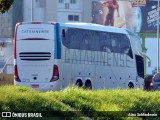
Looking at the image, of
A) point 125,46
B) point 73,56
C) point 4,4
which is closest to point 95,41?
point 73,56

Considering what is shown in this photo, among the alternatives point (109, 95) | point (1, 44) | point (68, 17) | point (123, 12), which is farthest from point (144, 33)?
point (109, 95)

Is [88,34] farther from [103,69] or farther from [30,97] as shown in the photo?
[30,97]

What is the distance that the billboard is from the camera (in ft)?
265

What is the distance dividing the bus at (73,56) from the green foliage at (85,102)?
40.9 ft

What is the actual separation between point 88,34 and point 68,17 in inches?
1939

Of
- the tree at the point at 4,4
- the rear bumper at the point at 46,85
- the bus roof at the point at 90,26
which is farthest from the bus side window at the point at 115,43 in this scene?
the tree at the point at 4,4

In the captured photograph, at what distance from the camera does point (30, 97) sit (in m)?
14.8

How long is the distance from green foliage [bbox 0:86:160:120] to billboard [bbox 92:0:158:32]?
63.6 m

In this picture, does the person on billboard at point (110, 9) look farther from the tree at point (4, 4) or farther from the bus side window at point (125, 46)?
the tree at point (4, 4)

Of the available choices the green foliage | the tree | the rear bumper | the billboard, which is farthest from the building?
the tree

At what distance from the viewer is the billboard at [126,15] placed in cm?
8088

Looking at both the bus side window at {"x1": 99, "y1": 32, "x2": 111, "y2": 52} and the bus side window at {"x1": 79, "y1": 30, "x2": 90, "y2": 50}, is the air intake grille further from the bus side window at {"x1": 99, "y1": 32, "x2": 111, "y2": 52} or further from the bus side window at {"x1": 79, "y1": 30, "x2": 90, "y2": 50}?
the bus side window at {"x1": 99, "y1": 32, "x2": 111, "y2": 52}

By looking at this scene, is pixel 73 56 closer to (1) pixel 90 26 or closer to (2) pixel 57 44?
(2) pixel 57 44

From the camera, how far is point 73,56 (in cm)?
3177
